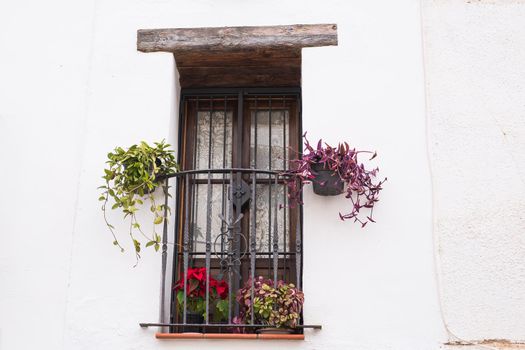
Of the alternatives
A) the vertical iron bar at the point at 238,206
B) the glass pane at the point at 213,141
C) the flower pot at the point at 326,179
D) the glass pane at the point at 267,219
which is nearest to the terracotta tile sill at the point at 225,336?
the vertical iron bar at the point at 238,206

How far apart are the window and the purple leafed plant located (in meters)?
0.18

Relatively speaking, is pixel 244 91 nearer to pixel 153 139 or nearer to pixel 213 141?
pixel 213 141

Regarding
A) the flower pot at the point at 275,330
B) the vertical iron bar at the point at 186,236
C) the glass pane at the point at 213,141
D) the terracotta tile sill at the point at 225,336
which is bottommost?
the terracotta tile sill at the point at 225,336

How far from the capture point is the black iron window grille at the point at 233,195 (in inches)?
198

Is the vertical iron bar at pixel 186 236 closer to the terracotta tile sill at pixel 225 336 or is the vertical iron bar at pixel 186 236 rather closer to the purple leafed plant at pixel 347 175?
the terracotta tile sill at pixel 225 336

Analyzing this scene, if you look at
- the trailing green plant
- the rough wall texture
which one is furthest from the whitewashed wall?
the trailing green plant

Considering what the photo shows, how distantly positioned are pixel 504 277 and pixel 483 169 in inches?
26.1

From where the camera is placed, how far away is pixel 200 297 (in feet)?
16.4

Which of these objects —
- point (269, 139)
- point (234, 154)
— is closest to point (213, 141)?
point (234, 154)

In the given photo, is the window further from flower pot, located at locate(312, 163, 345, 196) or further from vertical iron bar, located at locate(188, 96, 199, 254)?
flower pot, located at locate(312, 163, 345, 196)

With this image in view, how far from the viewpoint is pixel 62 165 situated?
5230mm

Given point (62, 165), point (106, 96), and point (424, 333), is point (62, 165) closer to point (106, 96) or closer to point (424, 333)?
point (106, 96)

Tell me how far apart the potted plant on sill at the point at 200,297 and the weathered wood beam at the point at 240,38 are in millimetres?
1441

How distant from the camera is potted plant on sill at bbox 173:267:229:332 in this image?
16.3 ft
